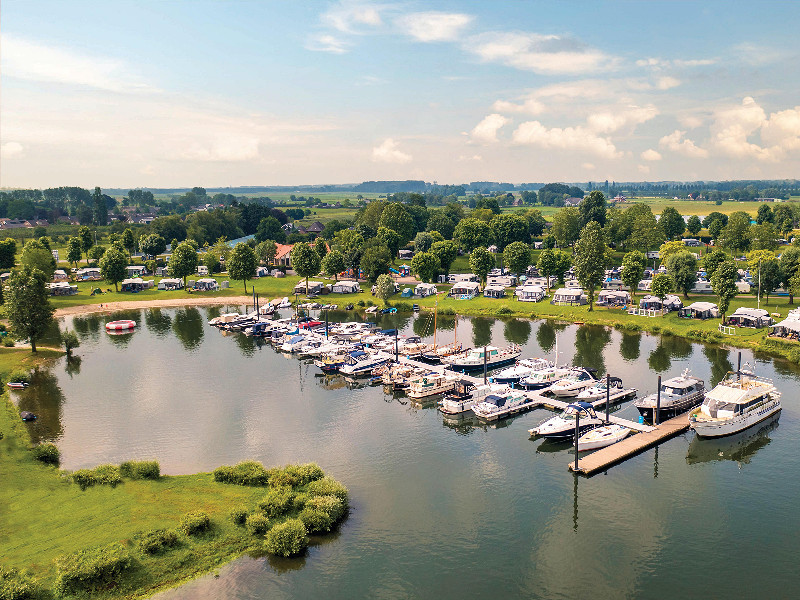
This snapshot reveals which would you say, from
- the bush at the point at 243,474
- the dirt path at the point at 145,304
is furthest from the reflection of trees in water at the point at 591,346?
the dirt path at the point at 145,304

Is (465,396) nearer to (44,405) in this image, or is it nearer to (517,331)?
(517,331)

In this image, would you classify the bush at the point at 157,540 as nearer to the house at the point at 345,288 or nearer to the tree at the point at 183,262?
the house at the point at 345,288

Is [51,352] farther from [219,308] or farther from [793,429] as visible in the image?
[793,429]

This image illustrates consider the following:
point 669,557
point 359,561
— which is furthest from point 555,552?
point 359,561

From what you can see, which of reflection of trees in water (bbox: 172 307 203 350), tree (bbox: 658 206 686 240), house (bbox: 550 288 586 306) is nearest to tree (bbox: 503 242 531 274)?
house (bbox: 550 288 586 306)

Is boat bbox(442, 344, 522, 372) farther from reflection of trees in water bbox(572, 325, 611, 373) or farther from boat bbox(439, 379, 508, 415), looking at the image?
reflection of trees in water bbox(572, 325, 611, 373)

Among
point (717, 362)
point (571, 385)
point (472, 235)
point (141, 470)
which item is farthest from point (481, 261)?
point (141, 470)
